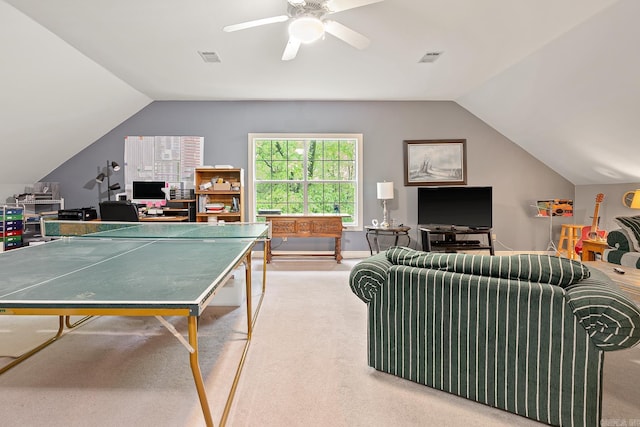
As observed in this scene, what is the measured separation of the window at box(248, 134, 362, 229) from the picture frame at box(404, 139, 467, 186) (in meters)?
0.88

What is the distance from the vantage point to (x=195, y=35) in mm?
3080

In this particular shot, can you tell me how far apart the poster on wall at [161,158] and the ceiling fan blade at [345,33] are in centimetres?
340

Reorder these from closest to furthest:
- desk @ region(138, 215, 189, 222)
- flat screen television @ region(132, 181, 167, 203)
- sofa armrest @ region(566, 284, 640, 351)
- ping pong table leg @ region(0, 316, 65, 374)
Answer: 1. sofa armrest @ region(566, 284, 640, 351)
2. ping pong table leg @ region(0, 316, 65, 374)
3. desk @ region(138, 215, 189, 222)
4. flat screen television @ region(132, 181, 167, 203)

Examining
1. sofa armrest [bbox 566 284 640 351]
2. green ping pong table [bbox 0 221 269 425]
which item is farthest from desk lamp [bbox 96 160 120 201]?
sofa armrest [bbox 566 284 640 351]

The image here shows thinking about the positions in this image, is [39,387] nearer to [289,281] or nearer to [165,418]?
[165,418]

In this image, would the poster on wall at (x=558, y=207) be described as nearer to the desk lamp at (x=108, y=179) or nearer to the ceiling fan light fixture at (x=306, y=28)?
the ceiling fan light fixture at (x=306, y=28)

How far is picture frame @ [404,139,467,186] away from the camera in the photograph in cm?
521

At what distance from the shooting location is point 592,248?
12.8 feet

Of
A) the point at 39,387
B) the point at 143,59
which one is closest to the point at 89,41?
the point at 143,59

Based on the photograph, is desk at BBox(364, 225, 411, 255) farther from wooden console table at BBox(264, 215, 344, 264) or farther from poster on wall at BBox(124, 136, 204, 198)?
poster on wall at BBox(124, 136, 204, 198)

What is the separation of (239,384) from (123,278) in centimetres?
90

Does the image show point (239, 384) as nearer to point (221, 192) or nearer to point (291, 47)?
point (291, 47)

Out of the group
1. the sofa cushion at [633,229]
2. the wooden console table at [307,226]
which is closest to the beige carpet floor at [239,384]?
the sofa cushion at [633,229]

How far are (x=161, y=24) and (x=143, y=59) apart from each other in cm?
94
